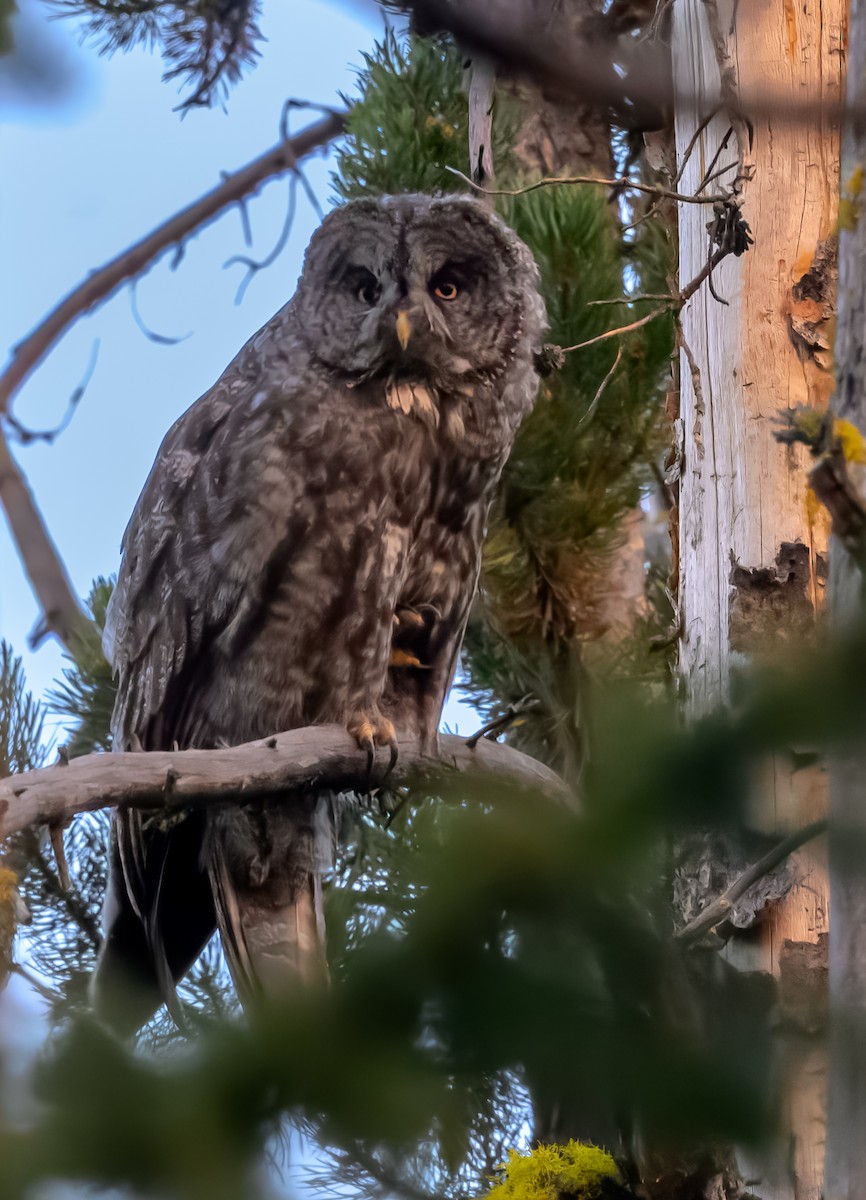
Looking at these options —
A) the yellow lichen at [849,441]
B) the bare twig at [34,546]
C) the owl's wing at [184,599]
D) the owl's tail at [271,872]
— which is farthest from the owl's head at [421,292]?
the yellow lichen at [849,441]

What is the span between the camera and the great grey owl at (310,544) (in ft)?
8.75

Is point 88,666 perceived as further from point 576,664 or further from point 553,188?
point 553,188

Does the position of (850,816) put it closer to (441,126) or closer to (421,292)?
(421,292)

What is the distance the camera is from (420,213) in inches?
113

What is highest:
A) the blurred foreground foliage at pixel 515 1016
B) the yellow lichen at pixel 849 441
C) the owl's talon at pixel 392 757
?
the owl's talon at pixel 392 757

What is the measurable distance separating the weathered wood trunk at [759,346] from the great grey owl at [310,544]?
1.68 ft

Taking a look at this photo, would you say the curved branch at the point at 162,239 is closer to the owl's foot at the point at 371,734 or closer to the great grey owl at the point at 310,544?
the great grey owl at the point at 310,544

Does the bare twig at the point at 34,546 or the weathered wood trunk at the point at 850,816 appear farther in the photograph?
the bare twig at the point at 34,546

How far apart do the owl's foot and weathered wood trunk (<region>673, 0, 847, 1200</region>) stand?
22.0 inches

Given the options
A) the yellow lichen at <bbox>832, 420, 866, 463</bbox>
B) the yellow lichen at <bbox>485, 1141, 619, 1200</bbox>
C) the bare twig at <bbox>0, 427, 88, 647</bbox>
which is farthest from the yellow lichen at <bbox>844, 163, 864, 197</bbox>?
the bare twig at <bbox>0, 427, 88, 647</bbox>

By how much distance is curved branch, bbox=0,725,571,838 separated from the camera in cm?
165

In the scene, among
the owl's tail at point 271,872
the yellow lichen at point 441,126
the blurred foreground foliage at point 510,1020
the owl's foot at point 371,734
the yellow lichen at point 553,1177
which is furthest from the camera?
the yellow lichen at point 441,126

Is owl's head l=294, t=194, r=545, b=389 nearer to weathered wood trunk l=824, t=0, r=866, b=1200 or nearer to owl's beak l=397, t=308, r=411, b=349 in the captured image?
owl's beak l=397, t=308, r=411, b=349

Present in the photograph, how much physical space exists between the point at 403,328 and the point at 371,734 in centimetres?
81
